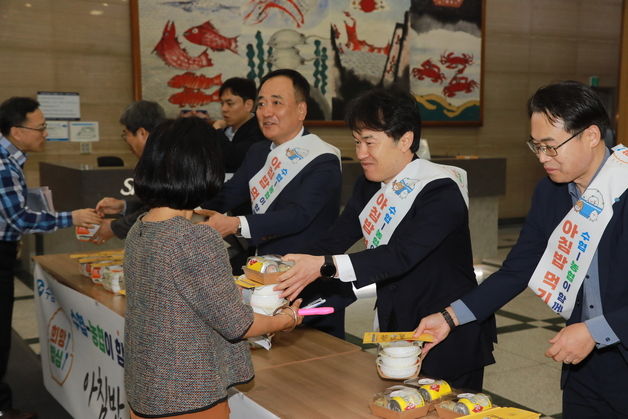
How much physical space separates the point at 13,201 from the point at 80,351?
72 cm

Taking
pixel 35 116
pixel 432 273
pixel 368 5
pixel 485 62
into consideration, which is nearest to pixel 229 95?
pixel 35 116

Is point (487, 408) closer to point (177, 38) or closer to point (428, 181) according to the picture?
point (428, 181)

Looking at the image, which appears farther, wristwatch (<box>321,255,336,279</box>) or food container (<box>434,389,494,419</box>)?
wristwatch (<box>321,255,336,279</box>)

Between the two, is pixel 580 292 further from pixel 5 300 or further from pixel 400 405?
pixel 5 300

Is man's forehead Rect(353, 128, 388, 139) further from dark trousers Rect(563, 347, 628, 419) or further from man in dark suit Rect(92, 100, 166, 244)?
man in dark suit Rect(92, 100, 166, 244)

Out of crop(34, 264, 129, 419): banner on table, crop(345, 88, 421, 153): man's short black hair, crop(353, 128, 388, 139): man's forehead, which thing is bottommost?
crop(34, 264, 129, 419): banner on table

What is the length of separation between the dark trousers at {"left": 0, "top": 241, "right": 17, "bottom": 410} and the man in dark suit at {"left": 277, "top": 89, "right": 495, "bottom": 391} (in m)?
1.73

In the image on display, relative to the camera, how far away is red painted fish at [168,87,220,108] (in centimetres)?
725

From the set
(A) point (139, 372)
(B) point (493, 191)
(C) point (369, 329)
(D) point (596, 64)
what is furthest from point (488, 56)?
(A) point (139, 372)

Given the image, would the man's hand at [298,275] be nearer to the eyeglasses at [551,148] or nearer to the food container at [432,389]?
the food container at [432,389]

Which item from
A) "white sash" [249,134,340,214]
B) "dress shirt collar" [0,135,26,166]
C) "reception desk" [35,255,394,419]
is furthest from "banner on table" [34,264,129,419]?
"white sash" [249,134,340,214]

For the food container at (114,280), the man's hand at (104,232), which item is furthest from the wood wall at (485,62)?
the food container at (114,280)

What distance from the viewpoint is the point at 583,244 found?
5.32 feet

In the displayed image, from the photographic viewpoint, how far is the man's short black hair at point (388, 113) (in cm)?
195
